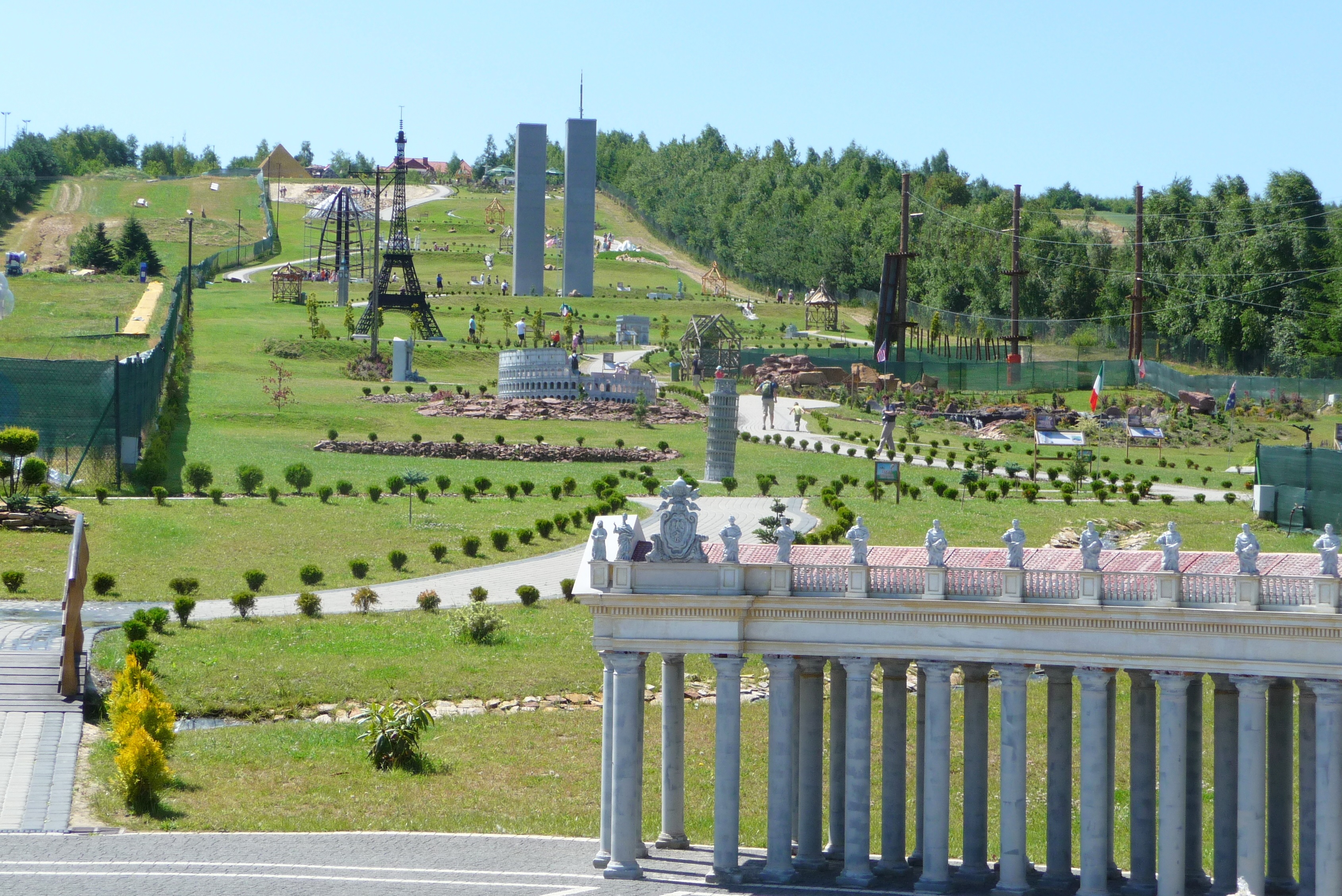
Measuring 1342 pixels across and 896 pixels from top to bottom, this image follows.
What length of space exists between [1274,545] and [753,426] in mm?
34250

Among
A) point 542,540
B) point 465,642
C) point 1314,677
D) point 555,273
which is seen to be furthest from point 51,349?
point 555,273

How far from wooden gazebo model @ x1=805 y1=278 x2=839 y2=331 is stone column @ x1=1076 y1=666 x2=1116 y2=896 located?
398 feet

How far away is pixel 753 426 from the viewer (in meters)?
85.9

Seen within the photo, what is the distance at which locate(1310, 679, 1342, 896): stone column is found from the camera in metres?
23.5

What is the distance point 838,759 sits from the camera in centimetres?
2755

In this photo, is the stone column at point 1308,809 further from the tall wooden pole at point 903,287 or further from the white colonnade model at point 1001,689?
the tall wooden pole at point 903,287

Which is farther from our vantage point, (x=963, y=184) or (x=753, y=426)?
(x=963, y=184)

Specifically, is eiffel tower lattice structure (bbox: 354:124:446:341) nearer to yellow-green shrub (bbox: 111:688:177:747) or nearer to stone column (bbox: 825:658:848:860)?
yellow-green shrub (bbox: 111:688:177:747)

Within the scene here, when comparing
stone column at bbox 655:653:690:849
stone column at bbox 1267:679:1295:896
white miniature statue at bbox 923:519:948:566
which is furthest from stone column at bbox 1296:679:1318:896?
stone column at bbox 655:653:690:849

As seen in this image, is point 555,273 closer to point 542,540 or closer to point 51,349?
point 51,349

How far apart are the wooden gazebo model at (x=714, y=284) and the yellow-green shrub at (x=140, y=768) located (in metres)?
137

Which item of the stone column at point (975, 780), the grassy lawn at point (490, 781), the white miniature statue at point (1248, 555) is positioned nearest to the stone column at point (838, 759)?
the grassy lawn at point (490, 781)

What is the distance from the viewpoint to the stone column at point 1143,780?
26156 millimetres

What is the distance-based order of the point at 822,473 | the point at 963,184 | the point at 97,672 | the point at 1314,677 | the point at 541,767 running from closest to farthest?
the point at 1314,677
the point at 541,767
the point at 97,672
the point at 822,473
the point at 963,184
